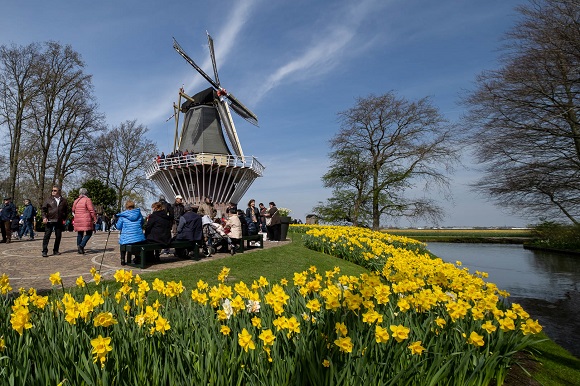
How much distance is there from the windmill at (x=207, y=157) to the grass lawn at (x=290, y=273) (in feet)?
53.8

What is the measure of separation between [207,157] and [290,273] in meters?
21.5

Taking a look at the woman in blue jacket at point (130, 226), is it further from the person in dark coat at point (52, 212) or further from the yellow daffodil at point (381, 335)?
the yellow daffodil at point (381, 335)

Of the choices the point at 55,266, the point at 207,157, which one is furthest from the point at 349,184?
the point at 55,266

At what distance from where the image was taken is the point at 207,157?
90.7 feet

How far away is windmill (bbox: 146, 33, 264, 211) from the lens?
28.0 m

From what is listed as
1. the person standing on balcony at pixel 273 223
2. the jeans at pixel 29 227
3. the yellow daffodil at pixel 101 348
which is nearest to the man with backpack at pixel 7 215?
the jeans at pixel 29 227

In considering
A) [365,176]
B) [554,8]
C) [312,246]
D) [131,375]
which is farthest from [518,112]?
[365,176]

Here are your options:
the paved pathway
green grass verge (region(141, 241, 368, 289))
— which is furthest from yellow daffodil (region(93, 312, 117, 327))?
the paved pathway

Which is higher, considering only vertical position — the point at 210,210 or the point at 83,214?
the point at 210,210

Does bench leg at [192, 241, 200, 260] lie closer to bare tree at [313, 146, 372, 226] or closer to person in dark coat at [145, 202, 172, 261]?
person in dark coat at [145, 202, 172, 261]

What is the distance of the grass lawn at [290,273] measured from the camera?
346 centimetres

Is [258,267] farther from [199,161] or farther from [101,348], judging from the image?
[199,161]

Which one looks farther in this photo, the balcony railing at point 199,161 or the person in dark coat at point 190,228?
the balcony railing at point 199,161

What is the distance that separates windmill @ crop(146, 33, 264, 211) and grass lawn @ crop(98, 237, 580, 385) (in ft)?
53.8
